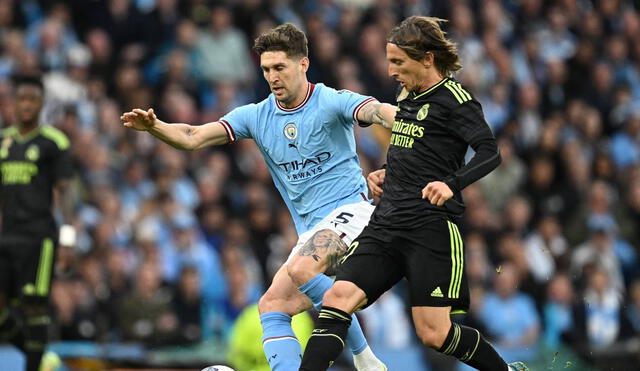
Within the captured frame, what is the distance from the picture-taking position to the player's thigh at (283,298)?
7.69 metres

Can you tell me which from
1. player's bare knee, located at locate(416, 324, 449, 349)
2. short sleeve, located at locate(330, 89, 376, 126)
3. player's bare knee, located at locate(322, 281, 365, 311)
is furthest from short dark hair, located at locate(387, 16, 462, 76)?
player's bare knee, located at locate(416, 324, 449, 349)

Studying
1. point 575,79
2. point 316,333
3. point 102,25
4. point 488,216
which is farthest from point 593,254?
point 316,333

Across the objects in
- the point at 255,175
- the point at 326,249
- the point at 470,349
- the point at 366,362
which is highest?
the point at 326,249

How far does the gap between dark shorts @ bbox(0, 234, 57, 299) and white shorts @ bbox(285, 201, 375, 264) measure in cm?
304

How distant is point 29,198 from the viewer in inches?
396

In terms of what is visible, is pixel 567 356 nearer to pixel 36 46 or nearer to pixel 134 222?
pixel 134 222

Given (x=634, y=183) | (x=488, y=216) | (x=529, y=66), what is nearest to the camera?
(x=488, y=216)

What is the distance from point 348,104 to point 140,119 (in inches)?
52.9

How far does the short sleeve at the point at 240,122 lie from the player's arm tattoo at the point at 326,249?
3.12ft

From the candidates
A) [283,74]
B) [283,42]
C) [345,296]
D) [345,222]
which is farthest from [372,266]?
[283,42]

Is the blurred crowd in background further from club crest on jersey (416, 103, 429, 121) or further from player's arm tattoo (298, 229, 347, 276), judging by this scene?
club crest on jersey (416, 103, 429, 121)

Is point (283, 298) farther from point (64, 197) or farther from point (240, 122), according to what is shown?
point (64, 197)

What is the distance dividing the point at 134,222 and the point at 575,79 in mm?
8157

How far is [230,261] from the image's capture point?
1291cm
